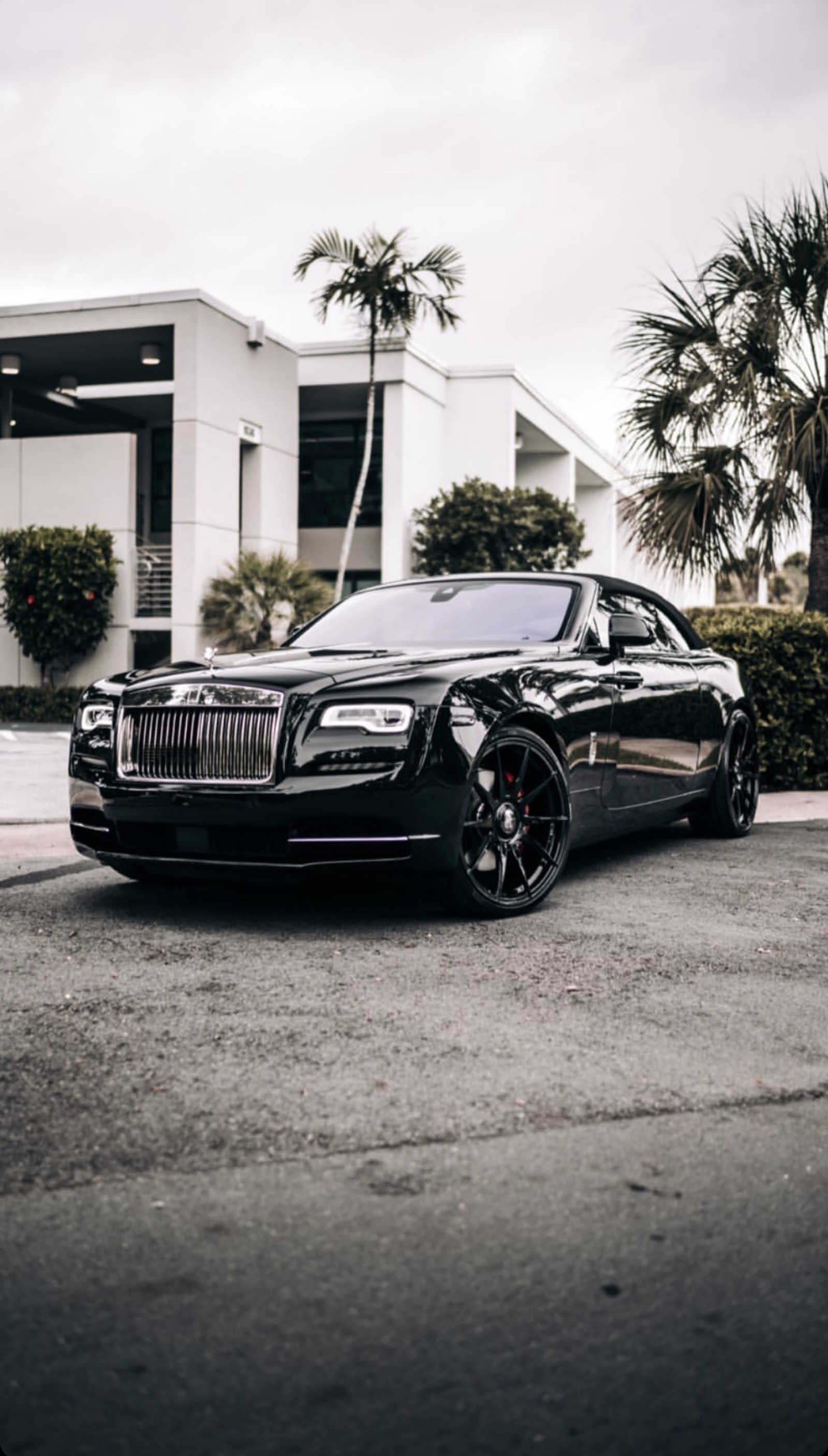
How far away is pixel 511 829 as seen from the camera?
18.5 ft

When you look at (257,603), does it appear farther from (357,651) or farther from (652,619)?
(357,651)

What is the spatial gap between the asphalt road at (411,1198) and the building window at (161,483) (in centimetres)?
2657

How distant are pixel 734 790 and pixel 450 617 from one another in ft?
8.10

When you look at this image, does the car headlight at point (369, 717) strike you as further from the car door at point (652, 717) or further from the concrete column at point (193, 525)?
the concrete column at point (193, 525)

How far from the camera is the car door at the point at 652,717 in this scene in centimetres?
661

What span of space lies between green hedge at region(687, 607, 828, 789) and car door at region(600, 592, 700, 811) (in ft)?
9.12

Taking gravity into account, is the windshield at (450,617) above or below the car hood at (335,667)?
above

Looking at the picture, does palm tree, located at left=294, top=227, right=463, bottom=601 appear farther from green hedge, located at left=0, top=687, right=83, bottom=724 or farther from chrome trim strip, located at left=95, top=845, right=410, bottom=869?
chrome trim strip, located at left=95, top=845, right=410, bottom=869

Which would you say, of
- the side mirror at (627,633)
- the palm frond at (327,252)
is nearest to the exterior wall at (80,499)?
the palm frond at (327,252)

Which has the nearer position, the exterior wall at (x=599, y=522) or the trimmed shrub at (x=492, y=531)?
the trimmed shrub at (x=492, y=531)

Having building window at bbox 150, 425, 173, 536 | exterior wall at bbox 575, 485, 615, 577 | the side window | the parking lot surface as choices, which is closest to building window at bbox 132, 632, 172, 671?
building window at bbox 150, 425, 173, 536

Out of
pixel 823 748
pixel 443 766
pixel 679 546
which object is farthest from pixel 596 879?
pixel 679 546

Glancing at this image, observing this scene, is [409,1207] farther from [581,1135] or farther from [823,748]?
[823,748]

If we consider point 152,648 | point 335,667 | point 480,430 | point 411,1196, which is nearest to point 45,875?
point 335,667
